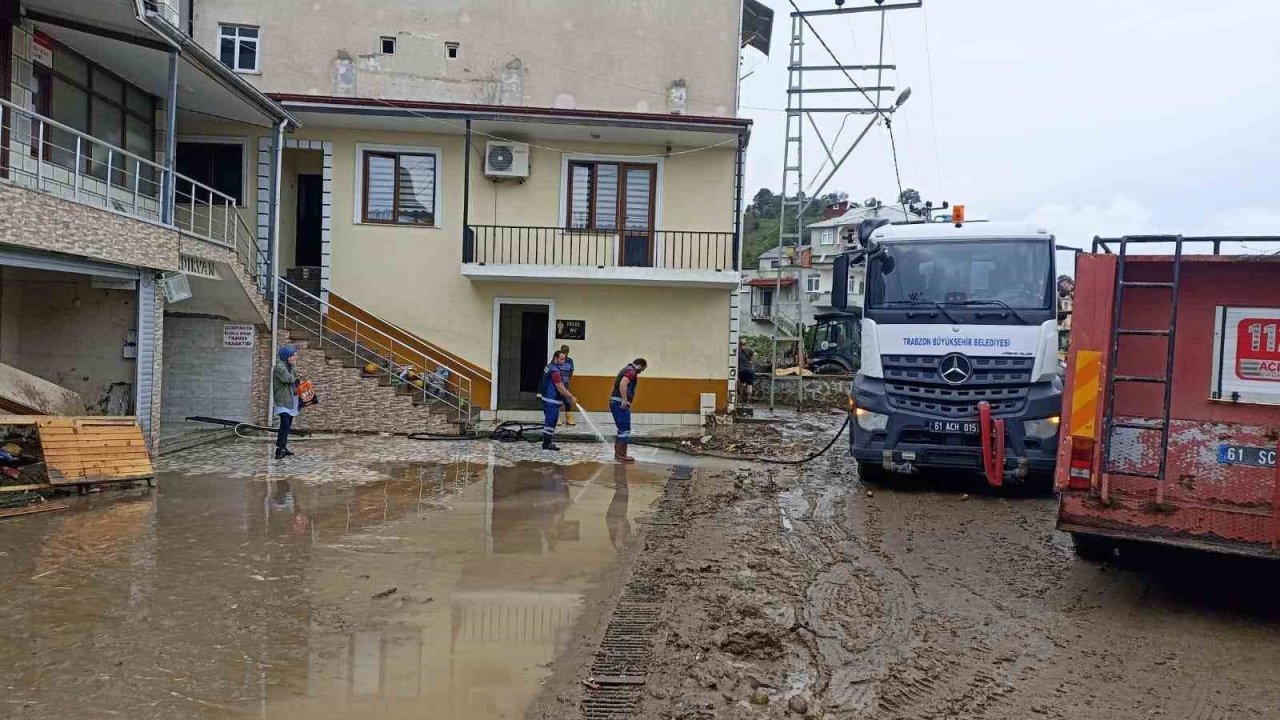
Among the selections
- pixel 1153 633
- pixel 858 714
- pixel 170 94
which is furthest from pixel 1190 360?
pixel 170 94

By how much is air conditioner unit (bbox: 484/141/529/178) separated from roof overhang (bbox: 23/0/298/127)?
386 centimetres

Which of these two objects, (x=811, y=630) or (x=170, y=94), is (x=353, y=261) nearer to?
(x=170, y=94)

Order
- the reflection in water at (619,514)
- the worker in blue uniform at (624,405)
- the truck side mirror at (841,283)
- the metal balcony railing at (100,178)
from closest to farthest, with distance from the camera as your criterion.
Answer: the reflection in water at (619,514) → the truck side mirror at (841,283) → the metal balcony railing at (100,178) → the worker in blue uniform at (624,405)

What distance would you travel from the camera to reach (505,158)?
18.3 metres

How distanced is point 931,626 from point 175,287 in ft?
40.0

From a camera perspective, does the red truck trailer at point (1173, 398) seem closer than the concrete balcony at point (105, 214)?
Yes

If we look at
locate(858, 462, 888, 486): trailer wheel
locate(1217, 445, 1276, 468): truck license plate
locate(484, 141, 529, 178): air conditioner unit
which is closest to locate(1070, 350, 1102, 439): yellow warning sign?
locate(1217, 445, 1276, 468): truck license plate

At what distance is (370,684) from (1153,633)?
485cm

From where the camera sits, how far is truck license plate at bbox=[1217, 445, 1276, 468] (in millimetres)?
5980

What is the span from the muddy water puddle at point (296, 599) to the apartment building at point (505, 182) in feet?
27.3

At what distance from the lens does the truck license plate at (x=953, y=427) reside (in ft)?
33.9

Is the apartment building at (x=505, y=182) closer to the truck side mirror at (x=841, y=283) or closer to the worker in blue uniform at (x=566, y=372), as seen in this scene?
the worker in blue uniform at (x=566, y=372)

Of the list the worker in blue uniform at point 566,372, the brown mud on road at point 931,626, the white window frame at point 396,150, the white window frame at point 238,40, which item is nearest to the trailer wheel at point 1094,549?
the brown mud on road at point 931,626

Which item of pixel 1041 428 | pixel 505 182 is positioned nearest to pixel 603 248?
pixel 505 182
